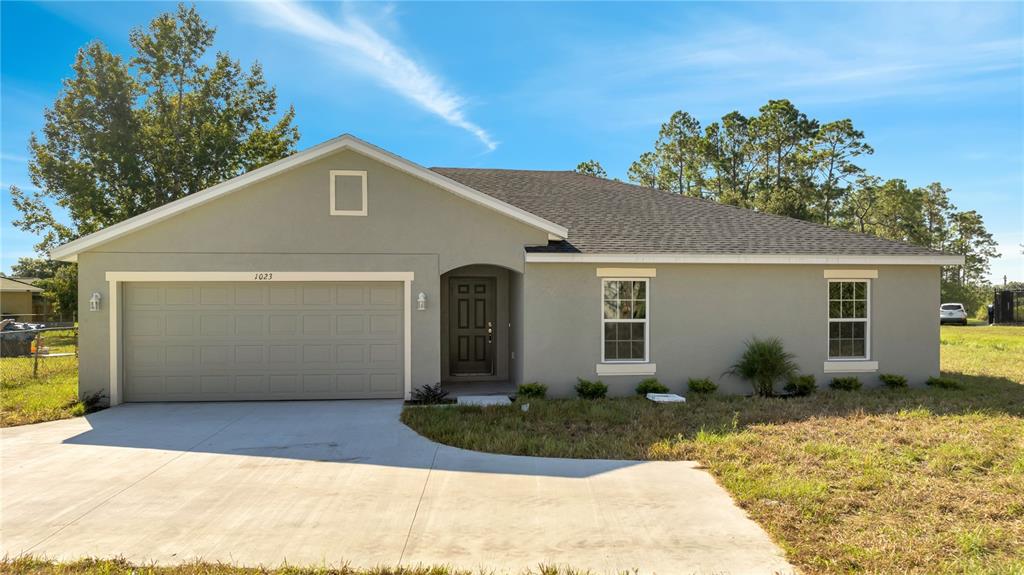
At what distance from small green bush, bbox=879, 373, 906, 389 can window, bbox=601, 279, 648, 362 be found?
17.0 feet

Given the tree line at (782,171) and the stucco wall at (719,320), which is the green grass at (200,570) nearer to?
the stucco wall at (719,320)

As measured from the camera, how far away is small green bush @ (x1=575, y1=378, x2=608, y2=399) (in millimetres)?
11336

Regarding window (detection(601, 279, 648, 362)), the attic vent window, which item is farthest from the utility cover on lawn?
the attic vent window

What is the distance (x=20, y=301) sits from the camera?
38.6 meters

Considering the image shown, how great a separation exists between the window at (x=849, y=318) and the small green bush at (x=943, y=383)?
1515 millimetres

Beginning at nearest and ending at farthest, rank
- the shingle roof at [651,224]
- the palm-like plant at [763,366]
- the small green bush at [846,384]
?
the palm-like plant at [763,366] < the shingle roof at [651,224] < the small green bush at [846,384]

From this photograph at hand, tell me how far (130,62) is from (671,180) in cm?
3133

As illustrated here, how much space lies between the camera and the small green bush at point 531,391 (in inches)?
441

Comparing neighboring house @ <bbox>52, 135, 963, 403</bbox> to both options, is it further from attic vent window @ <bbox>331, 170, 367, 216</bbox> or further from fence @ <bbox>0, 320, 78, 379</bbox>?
fence @ <bbox>0, 320, 78, 379</bbox>

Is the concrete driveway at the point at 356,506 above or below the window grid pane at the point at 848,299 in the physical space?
below

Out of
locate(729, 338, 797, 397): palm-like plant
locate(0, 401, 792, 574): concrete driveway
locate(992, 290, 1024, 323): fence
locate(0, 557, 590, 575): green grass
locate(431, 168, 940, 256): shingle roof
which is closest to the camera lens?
locate(0, 557, 590, 575): green grass

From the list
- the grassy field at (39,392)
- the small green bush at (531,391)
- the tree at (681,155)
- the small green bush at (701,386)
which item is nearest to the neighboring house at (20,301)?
the grassy field at (39,392)

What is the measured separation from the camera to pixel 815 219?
35.9 metres

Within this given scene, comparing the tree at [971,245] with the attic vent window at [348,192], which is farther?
Answer: the tree at [971,245]
